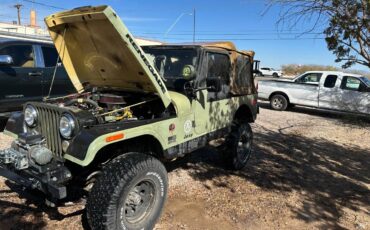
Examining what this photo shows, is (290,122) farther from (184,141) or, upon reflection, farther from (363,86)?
(184,141)

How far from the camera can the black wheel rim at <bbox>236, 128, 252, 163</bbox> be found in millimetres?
5516

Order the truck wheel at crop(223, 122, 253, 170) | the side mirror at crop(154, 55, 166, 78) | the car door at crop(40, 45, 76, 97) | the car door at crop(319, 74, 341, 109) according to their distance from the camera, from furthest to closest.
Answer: the car door at crop(319, 74, 341, 109) < the car door at crop(40, 45, 76, 97) < the truck wheel at crop(223, 122, 253, 170) < the side mirror at crop(154, 55, 166, 78)

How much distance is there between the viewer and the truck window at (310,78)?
12676 mm

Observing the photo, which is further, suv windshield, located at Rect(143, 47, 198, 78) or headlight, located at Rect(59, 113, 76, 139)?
suv windshield, located at Rect(143, 47, 198, 78)

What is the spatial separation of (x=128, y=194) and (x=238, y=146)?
2687mm

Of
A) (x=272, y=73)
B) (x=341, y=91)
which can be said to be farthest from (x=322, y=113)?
(x=272, y=73)

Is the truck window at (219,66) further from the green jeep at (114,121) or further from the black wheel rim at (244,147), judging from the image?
the black wheel rim at (244,147)

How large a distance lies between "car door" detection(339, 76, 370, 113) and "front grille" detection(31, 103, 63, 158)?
11.1m

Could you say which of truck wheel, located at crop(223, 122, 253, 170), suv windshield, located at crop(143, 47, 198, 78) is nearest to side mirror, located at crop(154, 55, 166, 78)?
suv windshield, located at crop(143, 47, 198, 78)

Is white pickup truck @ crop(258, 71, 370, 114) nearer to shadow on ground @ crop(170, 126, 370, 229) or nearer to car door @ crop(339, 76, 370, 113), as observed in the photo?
A: car door @ crop(339, 76, 370, 113)

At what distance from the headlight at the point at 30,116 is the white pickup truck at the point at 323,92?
11.0 metres

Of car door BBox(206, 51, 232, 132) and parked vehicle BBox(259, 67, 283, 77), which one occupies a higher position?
car door BBox(206, 51, 232, 132)

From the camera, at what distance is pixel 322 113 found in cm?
1345

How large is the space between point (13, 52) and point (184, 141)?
427cm
